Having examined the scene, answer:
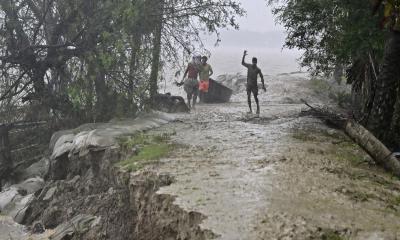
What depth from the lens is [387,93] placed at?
8414mm

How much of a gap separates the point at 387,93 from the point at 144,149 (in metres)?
4.48

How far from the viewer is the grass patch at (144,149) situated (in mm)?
7577

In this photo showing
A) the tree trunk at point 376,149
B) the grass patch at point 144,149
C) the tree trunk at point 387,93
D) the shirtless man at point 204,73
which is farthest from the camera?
the shirtless man at point 204,73

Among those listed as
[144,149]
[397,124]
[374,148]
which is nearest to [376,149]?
[374,148]

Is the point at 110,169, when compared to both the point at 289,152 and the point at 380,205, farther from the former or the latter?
the point at 380,205

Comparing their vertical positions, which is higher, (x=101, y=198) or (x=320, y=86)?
(x=320, y=86)

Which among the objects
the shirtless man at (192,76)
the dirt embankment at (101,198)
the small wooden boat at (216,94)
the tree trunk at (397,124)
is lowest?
the dirt embankment at (101,198)

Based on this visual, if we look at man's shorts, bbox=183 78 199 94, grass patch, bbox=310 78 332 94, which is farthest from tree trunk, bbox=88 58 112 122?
grass patch, bbox=310 78 332 94

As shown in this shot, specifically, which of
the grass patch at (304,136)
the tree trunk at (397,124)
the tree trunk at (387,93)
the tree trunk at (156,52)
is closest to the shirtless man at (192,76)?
the tree trunk at (156,52)

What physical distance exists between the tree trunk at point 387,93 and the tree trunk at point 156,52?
6.77 meters

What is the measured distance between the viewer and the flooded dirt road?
15.2 feet

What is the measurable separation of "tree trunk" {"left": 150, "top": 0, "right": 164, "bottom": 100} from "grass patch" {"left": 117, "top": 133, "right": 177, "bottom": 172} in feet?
11.8

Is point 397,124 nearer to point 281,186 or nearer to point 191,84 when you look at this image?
point 281,186

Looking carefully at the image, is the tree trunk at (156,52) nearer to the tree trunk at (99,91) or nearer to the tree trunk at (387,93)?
the tree trunk at (99,91)
